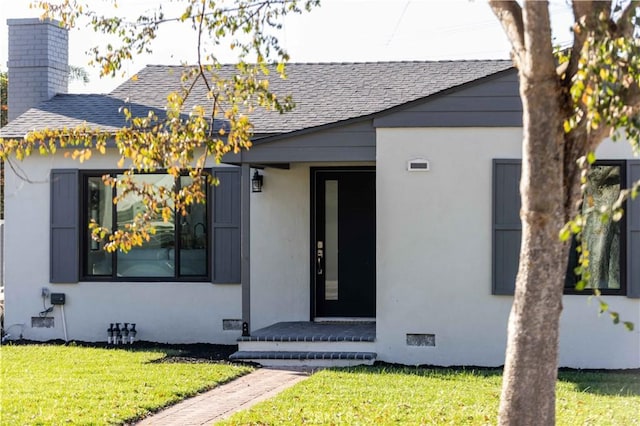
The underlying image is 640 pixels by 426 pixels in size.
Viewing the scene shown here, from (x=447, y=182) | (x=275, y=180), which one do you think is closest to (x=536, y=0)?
(x=447, y=182)

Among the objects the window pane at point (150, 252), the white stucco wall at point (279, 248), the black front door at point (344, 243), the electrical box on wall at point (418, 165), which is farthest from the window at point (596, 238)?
the window pane at point (150, 252)

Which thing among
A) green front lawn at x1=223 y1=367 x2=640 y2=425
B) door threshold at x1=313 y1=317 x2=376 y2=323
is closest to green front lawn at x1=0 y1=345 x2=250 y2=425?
green front lawn at x1=223 y1=367 x2=640 y2=425

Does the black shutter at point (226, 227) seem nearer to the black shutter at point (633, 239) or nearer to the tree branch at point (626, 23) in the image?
the black shutter at point (633, 239)

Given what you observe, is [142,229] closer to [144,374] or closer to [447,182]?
[144,374]

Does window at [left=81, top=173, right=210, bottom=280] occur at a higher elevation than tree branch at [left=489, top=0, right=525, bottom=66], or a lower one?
lower

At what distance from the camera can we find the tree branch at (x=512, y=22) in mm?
6027

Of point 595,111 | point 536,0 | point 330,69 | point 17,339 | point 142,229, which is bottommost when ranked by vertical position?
point 17,339

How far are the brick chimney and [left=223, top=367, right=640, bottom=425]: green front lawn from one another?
7802mm

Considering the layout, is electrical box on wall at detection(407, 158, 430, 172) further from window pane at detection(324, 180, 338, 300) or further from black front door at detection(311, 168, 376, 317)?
window pane at detection(324, 180, 338, 300)

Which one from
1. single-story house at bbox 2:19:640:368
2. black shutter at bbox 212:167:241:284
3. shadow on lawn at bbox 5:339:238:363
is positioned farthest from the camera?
black shutter at bbox 212:167:241:284

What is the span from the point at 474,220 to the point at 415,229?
28.0 inches

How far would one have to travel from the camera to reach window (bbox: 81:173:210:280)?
45.7ft

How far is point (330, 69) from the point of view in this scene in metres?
16.3

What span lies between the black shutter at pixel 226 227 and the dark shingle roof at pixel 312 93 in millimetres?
832
